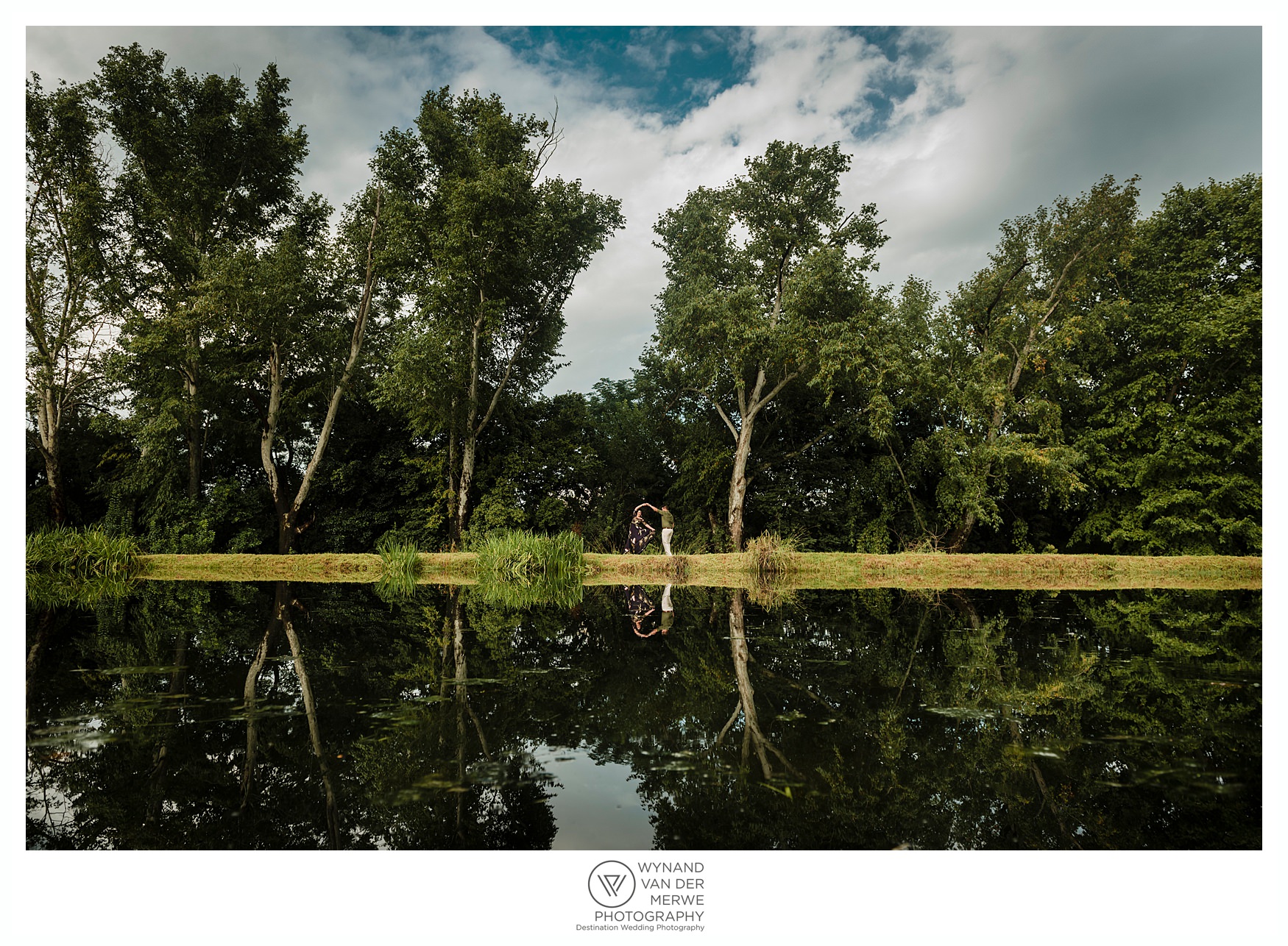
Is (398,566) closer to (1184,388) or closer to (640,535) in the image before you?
(640,535)

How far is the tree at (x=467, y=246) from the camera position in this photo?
1686cm

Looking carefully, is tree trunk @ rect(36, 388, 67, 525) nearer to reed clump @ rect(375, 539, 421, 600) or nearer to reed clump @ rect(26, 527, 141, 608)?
reed clump @ rect(26, 527, 141, 608)

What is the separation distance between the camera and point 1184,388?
18766 millimetres

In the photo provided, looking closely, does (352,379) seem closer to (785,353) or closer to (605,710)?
(785,353)

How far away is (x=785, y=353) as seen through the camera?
17438mm

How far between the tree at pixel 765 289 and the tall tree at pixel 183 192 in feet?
38.6

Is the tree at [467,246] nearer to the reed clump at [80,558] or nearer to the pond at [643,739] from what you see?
the reed clump at [80,558]
